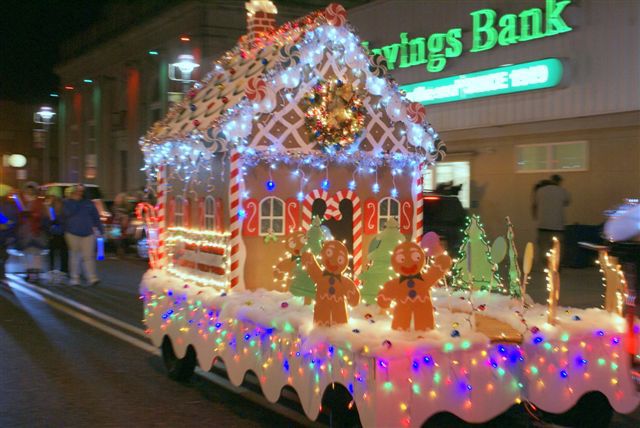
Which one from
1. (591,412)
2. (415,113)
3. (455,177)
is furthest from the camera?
(455,177)

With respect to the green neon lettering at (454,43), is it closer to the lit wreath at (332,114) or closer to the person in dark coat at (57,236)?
the person in dark coat at (57,236)

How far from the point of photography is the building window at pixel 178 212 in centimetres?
815

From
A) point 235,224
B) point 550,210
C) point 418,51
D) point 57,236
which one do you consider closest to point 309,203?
point 235,224

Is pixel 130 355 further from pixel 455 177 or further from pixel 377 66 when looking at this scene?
pixel 455 177

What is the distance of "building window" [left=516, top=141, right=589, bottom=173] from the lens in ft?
57.6

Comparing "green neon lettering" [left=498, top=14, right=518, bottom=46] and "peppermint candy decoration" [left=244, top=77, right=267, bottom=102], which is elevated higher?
"green neon lettering" [left=498, top=14, right=518, bottom=46]

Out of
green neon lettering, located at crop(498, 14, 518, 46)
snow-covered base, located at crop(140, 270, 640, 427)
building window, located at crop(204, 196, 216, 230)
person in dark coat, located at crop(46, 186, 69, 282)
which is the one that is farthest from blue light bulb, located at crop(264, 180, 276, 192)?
green neon lettering, located at crop(498, 14, 518, 46)

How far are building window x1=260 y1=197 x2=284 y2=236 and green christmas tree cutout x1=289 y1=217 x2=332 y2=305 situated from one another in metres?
0.65

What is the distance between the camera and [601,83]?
1667cm

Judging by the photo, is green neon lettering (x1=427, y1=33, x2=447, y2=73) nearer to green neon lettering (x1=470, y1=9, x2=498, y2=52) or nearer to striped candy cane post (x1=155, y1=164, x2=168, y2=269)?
green neon lettering (x1=470, y1=9, x2=498, y2=52)

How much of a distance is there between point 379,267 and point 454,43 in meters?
15.0

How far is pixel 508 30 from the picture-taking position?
18.5 metres

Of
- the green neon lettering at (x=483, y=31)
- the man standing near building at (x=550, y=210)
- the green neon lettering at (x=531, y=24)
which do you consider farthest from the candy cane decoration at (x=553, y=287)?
the green neon lettering at (x=483, y=31)

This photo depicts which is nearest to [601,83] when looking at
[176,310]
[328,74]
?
[328,74]
